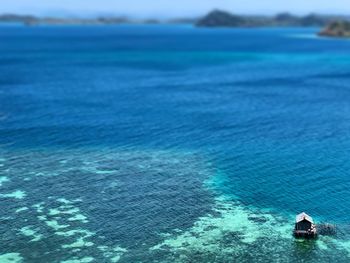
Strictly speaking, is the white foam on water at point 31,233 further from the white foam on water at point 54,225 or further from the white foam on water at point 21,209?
the white foam on water at point 21,209

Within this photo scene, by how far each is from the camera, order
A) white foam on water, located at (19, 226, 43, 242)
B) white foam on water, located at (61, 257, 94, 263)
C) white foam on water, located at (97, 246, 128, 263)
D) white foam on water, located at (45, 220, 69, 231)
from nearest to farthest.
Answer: white foam on water, located at (61, 257, 94, 263), white foam on water, located at (97, 246, 128, 263), white foam on water, located at (19, 226, 43, 242), white foam on water, located at (45, 220, 69, 231)

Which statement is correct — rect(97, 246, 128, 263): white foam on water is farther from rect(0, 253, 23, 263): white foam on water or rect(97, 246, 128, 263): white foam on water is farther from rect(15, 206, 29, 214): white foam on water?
rect(15, 206, 29, 214): white foam on water

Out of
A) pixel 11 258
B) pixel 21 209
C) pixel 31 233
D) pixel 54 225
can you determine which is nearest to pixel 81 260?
pixel 11 258

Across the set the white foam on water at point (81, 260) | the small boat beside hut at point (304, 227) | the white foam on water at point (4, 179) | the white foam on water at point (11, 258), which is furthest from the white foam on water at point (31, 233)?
the small boat beside hut at point (304, 227)

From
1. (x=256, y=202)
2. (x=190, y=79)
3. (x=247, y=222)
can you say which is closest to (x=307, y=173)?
(x=256, y=202)

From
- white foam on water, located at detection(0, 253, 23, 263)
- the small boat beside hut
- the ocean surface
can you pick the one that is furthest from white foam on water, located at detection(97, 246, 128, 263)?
the small boat beside hut
